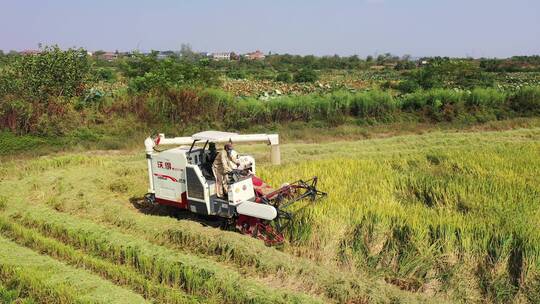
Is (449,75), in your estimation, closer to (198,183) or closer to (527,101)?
(527,101)

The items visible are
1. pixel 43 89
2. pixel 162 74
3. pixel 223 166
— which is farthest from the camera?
pixel 162 74

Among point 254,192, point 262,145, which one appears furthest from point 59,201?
point 262,145

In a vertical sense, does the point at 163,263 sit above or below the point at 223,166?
below

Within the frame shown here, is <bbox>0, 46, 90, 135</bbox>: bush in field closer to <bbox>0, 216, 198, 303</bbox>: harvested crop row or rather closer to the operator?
<bbox>0, 216, 198, 303</bbox>: harvested crop row

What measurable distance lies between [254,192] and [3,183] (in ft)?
21.7

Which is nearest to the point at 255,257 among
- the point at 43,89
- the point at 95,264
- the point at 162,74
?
the point at 95,264

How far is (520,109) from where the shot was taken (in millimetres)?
20047

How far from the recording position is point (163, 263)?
6.59 metres

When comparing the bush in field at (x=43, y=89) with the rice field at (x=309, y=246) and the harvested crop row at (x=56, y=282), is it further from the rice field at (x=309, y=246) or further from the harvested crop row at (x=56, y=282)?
the harvested crop row at (x=56, y=282)

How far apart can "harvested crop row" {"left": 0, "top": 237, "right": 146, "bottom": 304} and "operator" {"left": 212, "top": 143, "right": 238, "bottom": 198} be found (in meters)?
2.47

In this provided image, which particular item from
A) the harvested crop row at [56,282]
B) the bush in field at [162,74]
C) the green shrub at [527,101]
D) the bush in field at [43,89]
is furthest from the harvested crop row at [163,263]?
the green shrub at [527,101]

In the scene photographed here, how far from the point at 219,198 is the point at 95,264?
2261 mm

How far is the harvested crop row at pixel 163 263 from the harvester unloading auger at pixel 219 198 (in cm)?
113

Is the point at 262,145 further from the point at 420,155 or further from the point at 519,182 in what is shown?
the point at 519,182
